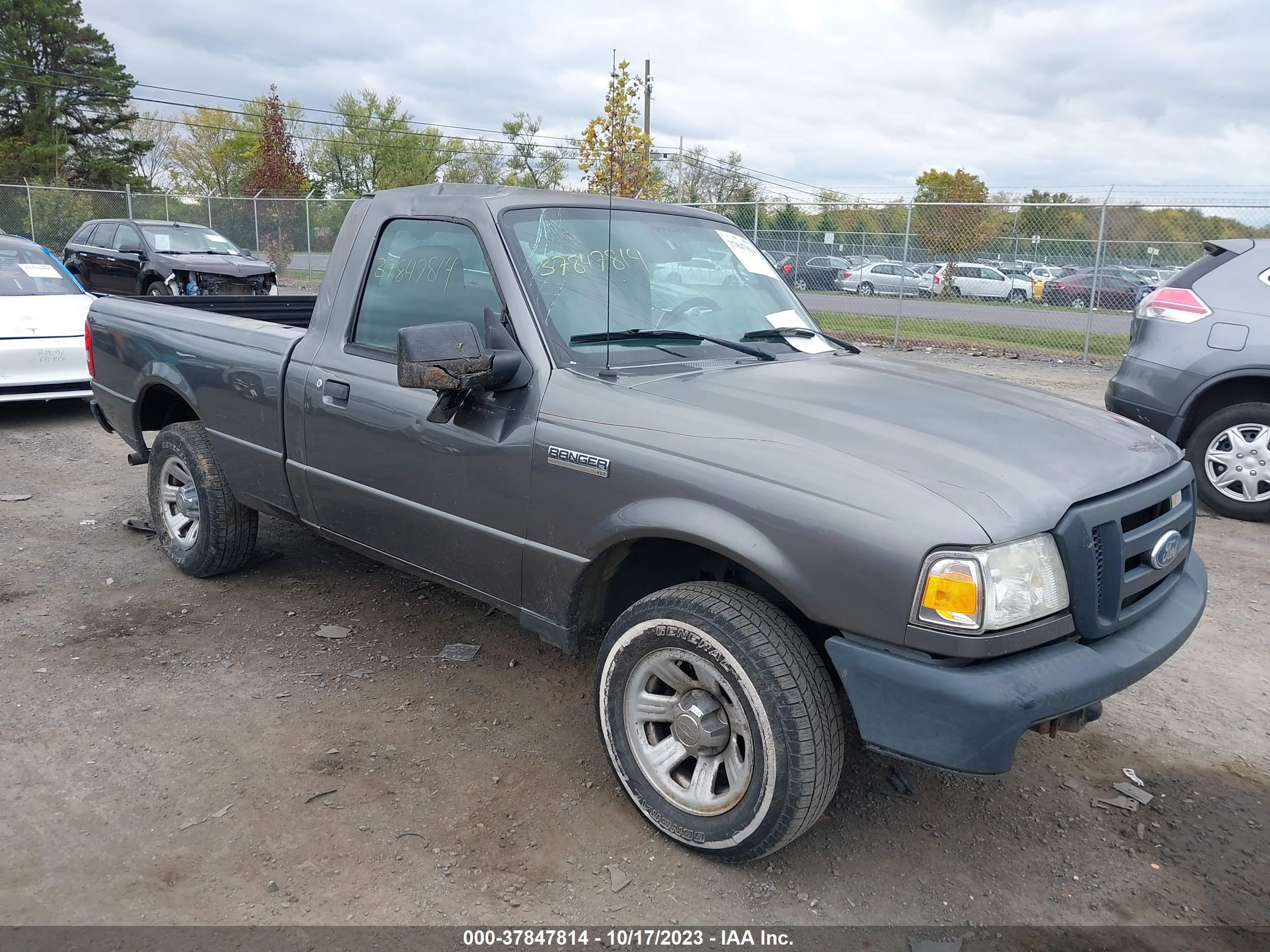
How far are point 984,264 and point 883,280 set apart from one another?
1654 millimetres

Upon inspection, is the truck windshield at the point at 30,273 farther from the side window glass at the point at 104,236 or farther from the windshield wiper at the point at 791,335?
the windshield wiper at the point at 791,335

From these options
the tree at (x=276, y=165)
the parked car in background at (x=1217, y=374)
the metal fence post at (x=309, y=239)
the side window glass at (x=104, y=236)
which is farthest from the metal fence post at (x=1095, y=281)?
the tree at (x=276, y=165)

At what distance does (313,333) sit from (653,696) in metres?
2.15

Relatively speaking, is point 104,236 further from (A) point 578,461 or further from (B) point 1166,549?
(B) point 1166,549

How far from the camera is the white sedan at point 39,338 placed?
8.07 m

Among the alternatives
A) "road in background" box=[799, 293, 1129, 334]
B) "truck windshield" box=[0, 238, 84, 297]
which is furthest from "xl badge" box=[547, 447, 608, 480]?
"road in background" box=[799, 293, 1129, 334]

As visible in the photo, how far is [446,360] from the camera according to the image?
2.84m

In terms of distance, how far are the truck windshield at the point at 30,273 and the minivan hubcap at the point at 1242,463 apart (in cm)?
973

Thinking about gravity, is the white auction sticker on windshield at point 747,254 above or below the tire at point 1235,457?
above

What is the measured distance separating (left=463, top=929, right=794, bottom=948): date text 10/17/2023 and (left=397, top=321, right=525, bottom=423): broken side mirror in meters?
1.55

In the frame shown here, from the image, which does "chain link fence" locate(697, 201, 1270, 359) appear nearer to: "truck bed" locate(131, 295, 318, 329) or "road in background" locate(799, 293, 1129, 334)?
"road in background" locate(799, 293, 1129, 334)

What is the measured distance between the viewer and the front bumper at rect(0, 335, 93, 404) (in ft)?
26.4

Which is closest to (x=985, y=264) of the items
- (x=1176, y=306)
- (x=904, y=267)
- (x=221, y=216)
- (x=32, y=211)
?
(x=904, y=267)

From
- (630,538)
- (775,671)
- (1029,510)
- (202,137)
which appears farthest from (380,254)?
(202,137)
